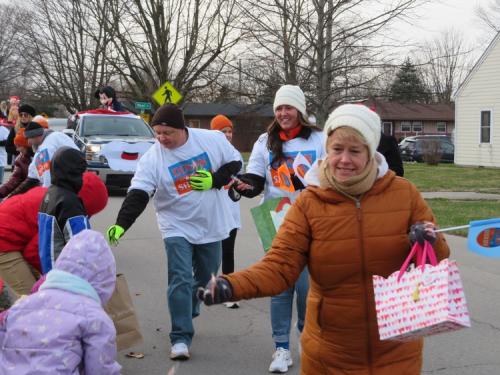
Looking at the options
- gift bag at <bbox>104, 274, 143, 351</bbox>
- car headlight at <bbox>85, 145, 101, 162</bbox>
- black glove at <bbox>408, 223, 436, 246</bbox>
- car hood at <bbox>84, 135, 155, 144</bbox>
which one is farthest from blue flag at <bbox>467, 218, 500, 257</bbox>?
car hood at <bbox>84, 135, 155, 144</bbox>

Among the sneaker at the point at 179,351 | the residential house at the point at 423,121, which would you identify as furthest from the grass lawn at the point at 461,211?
the residential house at the point at 423,121

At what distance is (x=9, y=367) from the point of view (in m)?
3.06

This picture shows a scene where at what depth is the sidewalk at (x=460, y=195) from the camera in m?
15.9

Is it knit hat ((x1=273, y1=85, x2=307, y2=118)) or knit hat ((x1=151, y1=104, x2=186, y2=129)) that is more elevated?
knit hat ((x1=273, y1=85, x2=307, y2=118))

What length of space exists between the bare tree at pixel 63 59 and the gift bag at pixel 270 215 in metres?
31.2

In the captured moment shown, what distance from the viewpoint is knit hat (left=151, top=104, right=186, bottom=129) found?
5203 mm

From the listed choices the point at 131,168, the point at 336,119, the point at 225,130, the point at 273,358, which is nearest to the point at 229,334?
the point at 273,358

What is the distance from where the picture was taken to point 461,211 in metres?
13.0

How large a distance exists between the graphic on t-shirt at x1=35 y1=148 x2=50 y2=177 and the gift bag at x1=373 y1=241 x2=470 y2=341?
5.44 m

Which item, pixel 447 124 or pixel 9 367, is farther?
pixel 447 124

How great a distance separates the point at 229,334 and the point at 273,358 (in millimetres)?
881

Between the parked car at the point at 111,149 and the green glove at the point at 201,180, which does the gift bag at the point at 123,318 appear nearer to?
the green glove at the point at 201,180

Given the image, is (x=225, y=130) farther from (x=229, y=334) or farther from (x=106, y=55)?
(x=106, y=55)

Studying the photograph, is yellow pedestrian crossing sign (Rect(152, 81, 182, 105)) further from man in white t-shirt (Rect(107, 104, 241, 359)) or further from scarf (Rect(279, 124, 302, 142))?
scarf (Rect(279, 124, 302, 142))
